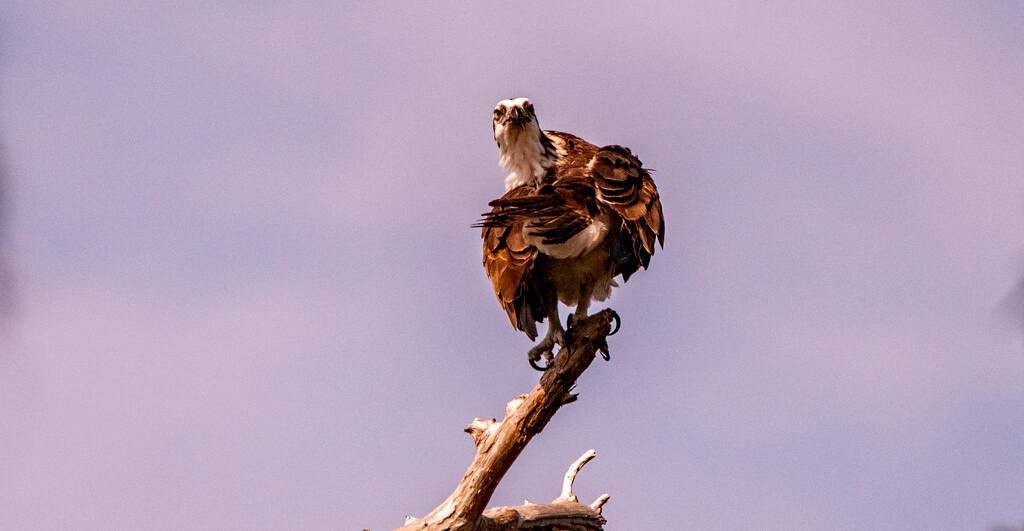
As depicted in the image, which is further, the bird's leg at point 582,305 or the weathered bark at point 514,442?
the bird's leg at point 582,305

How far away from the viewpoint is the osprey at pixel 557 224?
4.60m

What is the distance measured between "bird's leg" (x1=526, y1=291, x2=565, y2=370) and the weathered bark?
0.27 ft

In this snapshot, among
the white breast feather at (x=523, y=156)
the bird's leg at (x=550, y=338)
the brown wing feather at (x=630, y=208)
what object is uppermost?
the white breast feather at (x=523, y=156)

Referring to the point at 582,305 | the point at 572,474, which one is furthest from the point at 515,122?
the point at 572,474

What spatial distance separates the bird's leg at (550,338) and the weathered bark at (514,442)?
0.27 feet

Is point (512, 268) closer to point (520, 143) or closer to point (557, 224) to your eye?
point (557, 224)

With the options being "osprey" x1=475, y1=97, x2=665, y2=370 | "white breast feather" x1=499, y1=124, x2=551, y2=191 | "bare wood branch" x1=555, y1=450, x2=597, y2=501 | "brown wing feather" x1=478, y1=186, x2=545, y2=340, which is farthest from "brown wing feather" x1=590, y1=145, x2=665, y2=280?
→ "bare wood branch" x1=555, y1=450, x2=597, y2=501

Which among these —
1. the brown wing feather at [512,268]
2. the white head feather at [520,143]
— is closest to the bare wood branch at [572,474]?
the brown wing feather at [512,268]

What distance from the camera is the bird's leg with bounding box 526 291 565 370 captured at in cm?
500

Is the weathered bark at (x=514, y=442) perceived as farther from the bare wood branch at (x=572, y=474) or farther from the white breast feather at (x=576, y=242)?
the white breast feather at (x=576, y=242)

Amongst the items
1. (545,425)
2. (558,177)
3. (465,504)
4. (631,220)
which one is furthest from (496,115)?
(465,504)

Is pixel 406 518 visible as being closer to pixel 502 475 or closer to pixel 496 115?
pixel 502 475

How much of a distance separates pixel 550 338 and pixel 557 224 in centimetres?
72

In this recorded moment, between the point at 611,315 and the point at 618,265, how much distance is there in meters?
0.26
